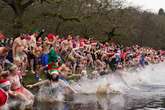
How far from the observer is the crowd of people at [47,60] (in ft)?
47.2

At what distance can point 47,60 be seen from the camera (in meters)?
20.7

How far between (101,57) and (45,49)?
32.0 feet

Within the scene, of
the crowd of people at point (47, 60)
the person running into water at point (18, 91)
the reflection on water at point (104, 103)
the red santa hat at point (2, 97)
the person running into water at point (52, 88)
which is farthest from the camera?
the person running into water at point (52, 88)

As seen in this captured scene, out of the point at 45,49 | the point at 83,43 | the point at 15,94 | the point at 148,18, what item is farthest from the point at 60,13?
the point at 148,18

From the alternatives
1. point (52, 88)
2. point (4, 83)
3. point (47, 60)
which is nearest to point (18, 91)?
point (4, 83)

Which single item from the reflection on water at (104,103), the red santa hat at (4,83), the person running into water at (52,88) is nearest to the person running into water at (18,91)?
the reflection on water at (104,103)

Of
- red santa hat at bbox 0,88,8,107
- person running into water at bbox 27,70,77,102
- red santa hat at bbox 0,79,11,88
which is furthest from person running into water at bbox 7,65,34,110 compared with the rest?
person running into water at bbox 27,70,77,102

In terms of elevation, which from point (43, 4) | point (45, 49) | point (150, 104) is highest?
point (43, 4)

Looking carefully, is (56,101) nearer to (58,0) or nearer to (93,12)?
(58,0)

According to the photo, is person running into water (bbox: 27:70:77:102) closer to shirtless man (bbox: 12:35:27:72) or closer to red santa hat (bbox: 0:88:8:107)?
shirtless man (bbox: 12:35:27:72)

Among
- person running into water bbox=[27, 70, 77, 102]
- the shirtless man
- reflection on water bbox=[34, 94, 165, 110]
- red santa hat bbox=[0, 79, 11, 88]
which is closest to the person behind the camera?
red santa hat bbox=[0, 79, 11, 88]

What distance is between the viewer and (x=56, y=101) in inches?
677

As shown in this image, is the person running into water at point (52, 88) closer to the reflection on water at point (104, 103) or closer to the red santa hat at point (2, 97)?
the reflection on water at point (104, 103)

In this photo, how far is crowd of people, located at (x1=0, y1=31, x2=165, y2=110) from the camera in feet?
47.2
